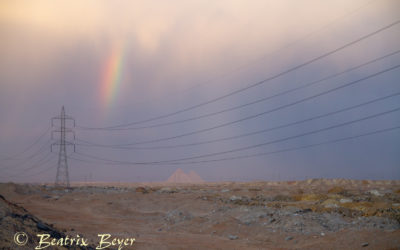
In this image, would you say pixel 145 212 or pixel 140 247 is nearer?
pixel 140 247

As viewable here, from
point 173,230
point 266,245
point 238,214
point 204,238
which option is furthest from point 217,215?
point 266,245

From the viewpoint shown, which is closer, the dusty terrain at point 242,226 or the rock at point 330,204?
the dusty terrain at point 242,226

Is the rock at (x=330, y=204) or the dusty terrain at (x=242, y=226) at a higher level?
the rock at (x=330, y=204)

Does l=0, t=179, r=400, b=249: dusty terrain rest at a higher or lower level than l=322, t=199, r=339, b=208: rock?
lower

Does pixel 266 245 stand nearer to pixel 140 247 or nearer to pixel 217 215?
pixel 140 247

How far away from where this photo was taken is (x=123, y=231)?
20.3m

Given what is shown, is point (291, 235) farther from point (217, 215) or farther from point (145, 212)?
point (145, 212)

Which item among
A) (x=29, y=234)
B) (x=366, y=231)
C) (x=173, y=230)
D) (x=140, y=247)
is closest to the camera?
(x=29, y=234)

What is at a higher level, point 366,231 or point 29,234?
point 29,234

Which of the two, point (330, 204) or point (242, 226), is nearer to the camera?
point (242, 226)

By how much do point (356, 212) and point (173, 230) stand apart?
458 inches

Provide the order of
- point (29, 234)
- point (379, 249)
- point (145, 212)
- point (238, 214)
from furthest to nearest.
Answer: point (145, 212)
point (238, 214)
point (379, 249)
point (29, 234)

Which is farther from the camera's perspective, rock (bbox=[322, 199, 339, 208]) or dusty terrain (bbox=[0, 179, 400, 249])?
rock (bbox=[322, 199, 339, 208])

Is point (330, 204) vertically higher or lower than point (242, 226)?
higher
